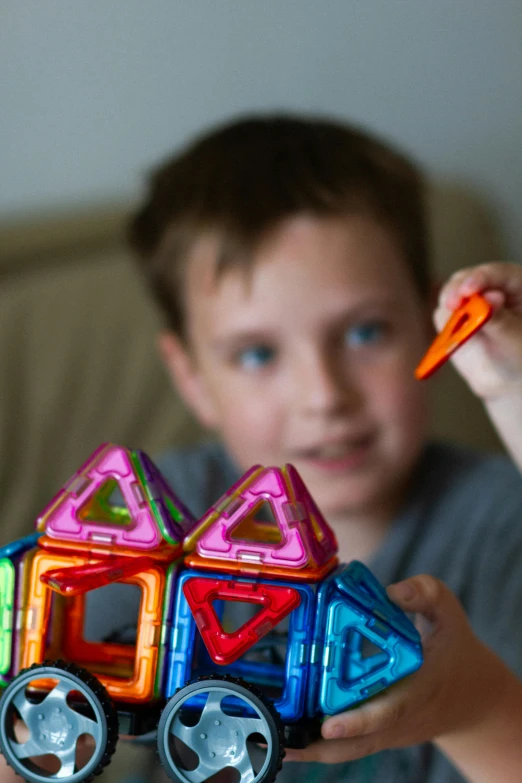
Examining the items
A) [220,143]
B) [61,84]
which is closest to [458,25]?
[220,143]

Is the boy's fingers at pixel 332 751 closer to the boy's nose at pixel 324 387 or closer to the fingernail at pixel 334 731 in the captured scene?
the fingernail at pixel 334 731

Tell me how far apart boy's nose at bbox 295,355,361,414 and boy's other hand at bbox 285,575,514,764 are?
25 centimetres

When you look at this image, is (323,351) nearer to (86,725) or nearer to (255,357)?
(255,357)

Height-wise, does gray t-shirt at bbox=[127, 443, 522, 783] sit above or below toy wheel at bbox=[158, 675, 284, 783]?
below

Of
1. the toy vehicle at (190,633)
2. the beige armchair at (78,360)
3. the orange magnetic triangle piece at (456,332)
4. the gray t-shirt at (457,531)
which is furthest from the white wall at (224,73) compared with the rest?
the toy vehicle at (190,633)

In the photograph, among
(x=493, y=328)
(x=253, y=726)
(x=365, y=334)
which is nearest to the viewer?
(x=253, y=726)

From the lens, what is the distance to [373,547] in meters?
0.71

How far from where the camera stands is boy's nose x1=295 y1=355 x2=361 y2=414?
623mm

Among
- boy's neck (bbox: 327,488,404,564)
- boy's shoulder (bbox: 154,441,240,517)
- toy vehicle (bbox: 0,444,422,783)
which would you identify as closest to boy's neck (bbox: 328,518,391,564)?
boy's neck (bbox: 327,488,404,564)

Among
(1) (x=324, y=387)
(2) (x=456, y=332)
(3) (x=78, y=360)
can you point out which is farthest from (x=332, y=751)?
(3) (x=78, y=360)

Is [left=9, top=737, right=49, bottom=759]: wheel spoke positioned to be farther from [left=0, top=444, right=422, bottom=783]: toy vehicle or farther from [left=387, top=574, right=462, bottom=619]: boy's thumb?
[left=387, top=574, right=462, bottom=619]: boy's thumb

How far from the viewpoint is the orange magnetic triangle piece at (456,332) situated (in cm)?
39

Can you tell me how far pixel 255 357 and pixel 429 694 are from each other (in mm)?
344

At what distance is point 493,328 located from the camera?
547 millimetres
